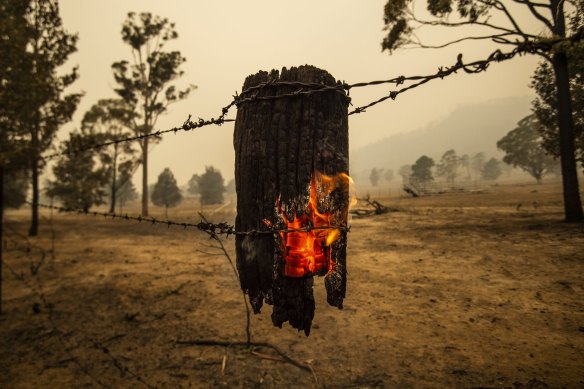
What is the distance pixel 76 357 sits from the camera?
4.39 metres

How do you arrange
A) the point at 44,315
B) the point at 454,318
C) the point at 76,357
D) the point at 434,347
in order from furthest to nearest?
the point at 44,315, the point at 454,318, the point at 76,357, the point at 434,347

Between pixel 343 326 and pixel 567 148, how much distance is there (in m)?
11.0

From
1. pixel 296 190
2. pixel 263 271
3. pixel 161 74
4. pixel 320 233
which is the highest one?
pixel 161 74

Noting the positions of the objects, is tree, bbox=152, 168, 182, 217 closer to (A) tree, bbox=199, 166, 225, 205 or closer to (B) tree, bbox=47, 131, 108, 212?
(A) tree, bbox=199, 166, 225, 205

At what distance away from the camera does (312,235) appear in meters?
1.70

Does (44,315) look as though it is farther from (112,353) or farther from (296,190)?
(296,190)

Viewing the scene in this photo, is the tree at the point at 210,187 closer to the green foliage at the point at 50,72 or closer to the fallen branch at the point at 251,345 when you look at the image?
the green foliage at the point at 50,72

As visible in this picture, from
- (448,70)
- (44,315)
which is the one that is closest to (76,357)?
(44,315)

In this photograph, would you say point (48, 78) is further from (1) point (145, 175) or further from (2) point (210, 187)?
(2) point (210, 187)

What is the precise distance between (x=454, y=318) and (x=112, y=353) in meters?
5.27

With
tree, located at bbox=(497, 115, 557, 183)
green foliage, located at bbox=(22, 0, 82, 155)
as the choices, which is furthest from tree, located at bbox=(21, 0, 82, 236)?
tree, located at bbox=(497, 115, 557, 183)

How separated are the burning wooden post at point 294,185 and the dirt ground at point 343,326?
176cm

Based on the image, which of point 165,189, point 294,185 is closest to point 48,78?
→ point 294,185

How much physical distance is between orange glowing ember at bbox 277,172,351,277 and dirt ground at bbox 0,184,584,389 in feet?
6.30
